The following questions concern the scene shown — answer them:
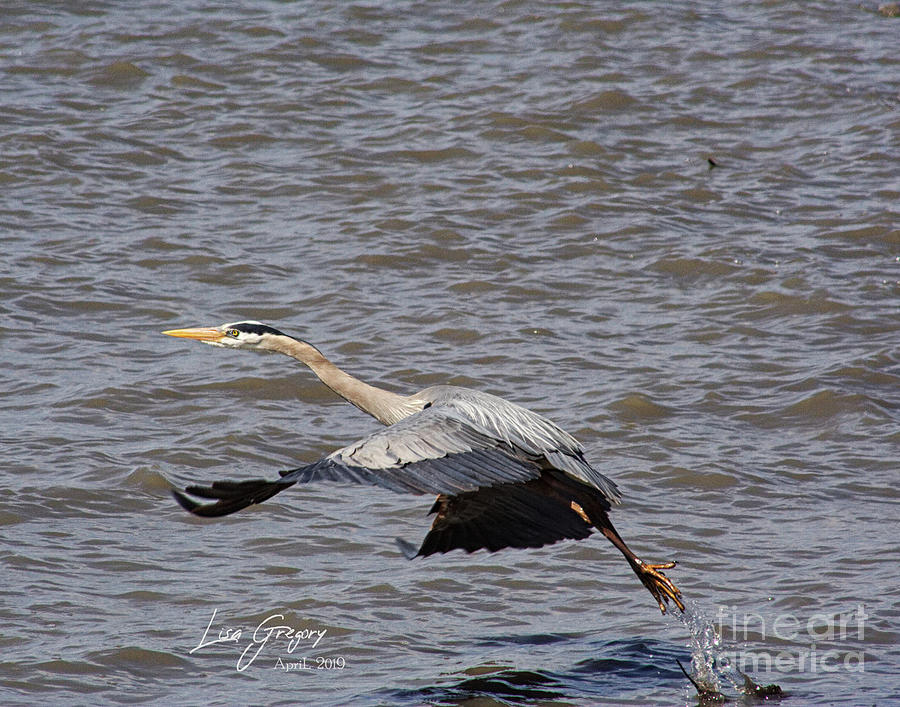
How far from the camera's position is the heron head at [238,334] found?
6566 mm

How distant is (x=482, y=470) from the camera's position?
506 centimetres

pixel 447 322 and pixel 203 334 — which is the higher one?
pixel 203 334

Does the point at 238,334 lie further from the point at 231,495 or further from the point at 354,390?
the point at 231,495

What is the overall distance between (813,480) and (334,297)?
370 cm

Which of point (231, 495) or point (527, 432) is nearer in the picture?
point (231, 495)

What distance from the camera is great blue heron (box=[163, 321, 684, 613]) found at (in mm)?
4840

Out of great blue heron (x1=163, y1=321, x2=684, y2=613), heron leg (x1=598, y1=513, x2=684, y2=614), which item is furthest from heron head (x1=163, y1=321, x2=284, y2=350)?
heron leg (x1=598, y1=513, x2=684, y2=614)

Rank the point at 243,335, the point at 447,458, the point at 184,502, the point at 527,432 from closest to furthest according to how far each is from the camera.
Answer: the point at 184,502, the point at 447,458, the point at 527,432, the point at 243,335

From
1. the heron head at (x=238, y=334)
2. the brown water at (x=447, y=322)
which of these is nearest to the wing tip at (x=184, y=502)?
the brown water at (x=447, y=322)

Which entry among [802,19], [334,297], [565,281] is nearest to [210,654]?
[334,297]

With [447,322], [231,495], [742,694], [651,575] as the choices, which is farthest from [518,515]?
[447,322]

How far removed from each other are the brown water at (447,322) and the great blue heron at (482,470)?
0.46m

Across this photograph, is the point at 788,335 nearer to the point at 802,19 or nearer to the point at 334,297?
the point at 334,297
